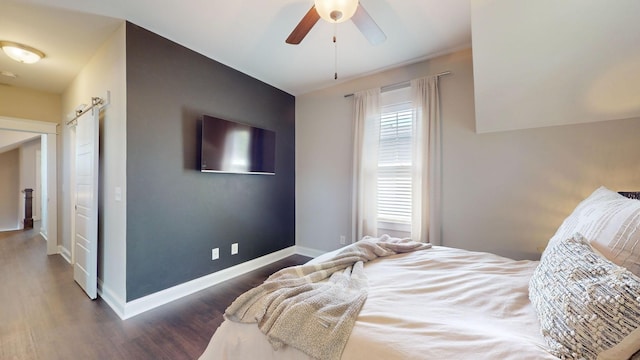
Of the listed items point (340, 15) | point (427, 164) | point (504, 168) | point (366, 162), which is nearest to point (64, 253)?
point (366, 162)

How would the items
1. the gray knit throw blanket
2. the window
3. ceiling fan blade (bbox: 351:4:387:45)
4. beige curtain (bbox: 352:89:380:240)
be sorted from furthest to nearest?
beige curtain (bbox: 352:89:380:240) < the window < ceiling fan blade (bbox: 351:4:387:45) < the gray knit throw blanket

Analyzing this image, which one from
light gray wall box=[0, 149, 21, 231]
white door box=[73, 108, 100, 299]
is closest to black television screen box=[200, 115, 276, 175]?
white door box=[73, 108, 100, 299]

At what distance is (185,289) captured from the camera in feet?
8.48

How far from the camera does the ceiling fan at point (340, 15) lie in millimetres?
1566

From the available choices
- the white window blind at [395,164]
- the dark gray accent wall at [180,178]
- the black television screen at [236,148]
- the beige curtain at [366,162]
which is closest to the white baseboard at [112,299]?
the dark gray accent wall at [180,178]

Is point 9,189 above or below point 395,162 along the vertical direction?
below

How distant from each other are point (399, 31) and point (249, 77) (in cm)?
199

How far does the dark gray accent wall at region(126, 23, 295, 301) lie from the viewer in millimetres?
2256

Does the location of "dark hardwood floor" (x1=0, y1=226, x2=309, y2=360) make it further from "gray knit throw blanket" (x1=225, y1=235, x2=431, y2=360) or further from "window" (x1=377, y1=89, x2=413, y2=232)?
"window" (x1=377, y1=89, x2=413, y2=232)

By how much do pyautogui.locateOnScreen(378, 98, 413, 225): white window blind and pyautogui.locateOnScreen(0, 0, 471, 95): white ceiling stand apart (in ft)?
2.08

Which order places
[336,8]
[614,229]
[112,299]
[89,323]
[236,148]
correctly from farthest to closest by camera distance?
[236,148] → [112,299] → [89,323] → [336,8] → [614,229]

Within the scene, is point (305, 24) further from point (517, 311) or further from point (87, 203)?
point (87, 203)

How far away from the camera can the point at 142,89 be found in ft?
7.54

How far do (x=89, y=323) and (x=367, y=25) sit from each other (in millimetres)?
3340
